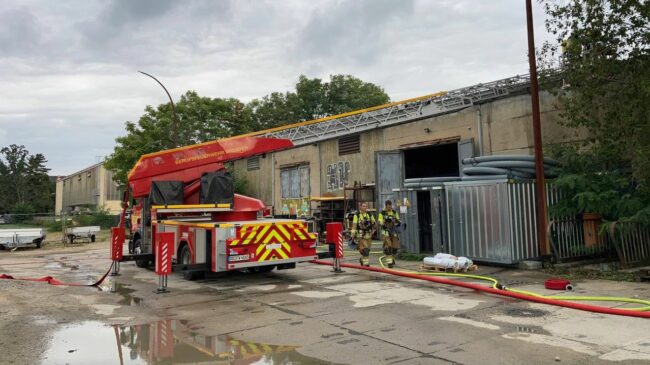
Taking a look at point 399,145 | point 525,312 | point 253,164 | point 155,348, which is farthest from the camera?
point 253,164

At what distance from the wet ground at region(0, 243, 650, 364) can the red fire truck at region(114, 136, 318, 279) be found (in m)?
0.66

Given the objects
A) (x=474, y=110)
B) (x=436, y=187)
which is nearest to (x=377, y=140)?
(x=474, y=110)

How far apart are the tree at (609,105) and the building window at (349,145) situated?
11424 millimetres

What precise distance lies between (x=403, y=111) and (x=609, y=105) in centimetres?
957

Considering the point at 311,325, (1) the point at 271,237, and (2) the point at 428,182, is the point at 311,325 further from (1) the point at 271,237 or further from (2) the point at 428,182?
(2) the point at 428,182

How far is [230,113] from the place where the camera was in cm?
4206

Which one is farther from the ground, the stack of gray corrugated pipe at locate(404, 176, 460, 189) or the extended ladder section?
the extended ladder section

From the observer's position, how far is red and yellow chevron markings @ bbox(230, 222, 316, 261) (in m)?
10.2

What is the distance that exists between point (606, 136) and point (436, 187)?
13.8 ft

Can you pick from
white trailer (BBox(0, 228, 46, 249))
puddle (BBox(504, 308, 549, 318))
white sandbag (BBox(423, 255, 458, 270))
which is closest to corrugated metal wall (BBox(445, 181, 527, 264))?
white sandbag (BBox(423, 255, 458, 270))

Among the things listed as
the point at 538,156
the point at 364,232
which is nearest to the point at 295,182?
the point at 364,232

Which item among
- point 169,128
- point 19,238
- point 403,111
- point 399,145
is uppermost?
point 169,128

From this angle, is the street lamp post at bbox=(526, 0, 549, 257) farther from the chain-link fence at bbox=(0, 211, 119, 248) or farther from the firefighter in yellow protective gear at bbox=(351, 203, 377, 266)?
the chain-link fence at bbox=(0, 211, 119, 248)

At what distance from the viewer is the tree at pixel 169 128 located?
38.2 metres
